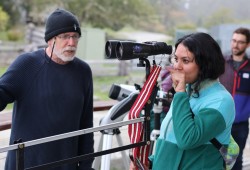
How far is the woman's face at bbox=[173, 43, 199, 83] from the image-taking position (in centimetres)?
133

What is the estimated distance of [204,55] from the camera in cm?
132

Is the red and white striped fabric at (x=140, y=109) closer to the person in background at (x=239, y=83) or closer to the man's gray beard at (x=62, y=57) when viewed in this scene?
the man's gray beard at (x=62, y=57)

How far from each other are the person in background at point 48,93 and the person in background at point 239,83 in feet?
4.57

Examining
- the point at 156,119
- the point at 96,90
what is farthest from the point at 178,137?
the point at 96,90

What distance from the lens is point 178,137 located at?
4.13 feet

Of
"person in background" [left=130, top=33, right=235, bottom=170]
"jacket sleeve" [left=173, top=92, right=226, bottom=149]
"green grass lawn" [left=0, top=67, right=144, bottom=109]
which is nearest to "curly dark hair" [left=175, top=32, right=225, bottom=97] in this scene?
"person in background" [left=130, top=33, right=235, bottom=170]

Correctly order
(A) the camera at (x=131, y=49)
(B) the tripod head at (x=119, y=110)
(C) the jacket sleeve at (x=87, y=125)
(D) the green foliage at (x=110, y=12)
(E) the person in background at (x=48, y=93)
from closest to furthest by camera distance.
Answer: (A) the camera at (x=131, y=49), (E) the person in background at (x=48, y=93), (C) the jacket sleeve at (x=87, y=125), (B) the tripod head at (x=119, y=110), (D) the green foliage at (x=110, y=12)

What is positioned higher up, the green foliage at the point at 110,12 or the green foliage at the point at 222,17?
the green foliage at the point at 222,17

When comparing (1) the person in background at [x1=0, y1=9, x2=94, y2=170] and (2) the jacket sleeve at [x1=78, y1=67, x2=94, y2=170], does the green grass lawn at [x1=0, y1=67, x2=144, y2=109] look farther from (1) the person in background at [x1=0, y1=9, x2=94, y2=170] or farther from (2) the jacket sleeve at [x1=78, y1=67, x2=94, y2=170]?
(1) the person in background at [x1=0, y1=9, x2=94, y2=170]

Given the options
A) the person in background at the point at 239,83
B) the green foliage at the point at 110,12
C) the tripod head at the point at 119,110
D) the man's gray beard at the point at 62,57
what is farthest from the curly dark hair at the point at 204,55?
the green foliage at the point at 110,12

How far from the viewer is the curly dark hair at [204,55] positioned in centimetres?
133

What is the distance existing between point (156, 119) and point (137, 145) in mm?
496

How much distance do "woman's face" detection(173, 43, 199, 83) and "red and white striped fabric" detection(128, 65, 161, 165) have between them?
175 mm

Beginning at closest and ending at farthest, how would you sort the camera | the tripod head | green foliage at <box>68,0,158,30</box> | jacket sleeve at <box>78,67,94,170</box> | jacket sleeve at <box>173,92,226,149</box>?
jacket sleeve at <box>173,92,226,149</box>
the camera
jacket sleeve at <box>78,67,94,170</box>
the tripod head
green foliage at <box>68,0,158,30</box>
